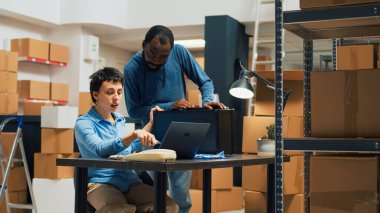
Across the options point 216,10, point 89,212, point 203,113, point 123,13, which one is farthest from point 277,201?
point 123,13

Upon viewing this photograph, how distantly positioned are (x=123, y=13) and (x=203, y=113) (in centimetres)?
635

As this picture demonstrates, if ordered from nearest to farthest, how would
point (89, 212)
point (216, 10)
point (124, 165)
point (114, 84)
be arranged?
point (124, 165) → point (89, 212) → point (114, 84) → point (216, 10)

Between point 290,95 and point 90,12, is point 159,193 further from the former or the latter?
point 90,12

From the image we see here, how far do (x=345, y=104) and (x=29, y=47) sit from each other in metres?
6.11

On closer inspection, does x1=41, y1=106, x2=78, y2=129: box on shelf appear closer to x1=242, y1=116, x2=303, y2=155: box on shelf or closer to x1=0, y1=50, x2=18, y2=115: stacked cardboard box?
x1=0, y1=50, x2=18, y2=115: stacked cardboard box

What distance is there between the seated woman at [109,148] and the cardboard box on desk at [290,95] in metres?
1.88

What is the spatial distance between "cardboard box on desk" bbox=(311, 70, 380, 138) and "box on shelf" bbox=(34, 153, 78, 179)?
3763 millimetres

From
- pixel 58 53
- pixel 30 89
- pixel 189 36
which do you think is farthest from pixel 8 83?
pixel 189 36

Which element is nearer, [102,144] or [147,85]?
[102,144]

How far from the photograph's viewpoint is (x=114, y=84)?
2.77m

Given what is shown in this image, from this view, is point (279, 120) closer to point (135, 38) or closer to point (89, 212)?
point (89, 212)

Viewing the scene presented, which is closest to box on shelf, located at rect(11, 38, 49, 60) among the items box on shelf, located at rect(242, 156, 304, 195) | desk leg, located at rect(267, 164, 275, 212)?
box on shelf, located at rect(242, 156, 304, 195)

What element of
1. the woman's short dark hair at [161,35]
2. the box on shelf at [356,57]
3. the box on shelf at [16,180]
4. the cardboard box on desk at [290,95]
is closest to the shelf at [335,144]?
the woman's short dark hair at [161,35]

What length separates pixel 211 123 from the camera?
2.61 meters
